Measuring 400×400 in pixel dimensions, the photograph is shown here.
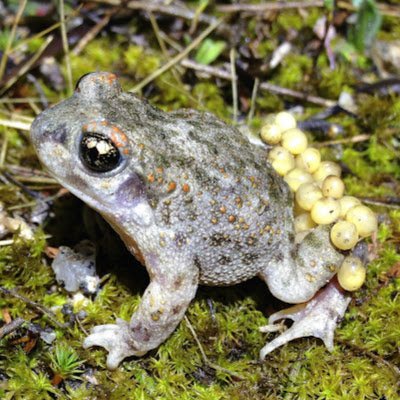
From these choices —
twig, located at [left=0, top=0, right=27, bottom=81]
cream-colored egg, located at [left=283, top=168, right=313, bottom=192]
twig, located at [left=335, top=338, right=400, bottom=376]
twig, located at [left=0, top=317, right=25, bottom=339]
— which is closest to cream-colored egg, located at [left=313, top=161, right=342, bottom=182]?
cream-colored egg, located at [left=283, top=168, right=313, bottom=192]

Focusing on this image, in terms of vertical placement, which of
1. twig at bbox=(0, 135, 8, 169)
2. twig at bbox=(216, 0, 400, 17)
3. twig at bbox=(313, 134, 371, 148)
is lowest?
twig at bbox=(313, 134, 371, 148)

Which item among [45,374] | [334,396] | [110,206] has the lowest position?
[334,396]

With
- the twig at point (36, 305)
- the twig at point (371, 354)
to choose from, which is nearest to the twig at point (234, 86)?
the twig at point (371, 354)

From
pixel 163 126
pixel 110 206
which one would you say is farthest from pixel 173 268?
pixel 163 126

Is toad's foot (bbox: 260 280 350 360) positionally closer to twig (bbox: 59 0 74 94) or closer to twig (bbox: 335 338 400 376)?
twig (bbox: 335 338 400 376)

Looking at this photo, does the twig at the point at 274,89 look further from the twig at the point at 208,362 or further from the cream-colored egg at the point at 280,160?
the twig at the point at 208,362

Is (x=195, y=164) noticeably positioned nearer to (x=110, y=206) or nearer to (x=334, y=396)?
(x=110, y=206)

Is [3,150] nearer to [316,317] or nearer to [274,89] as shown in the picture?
[274,89]
